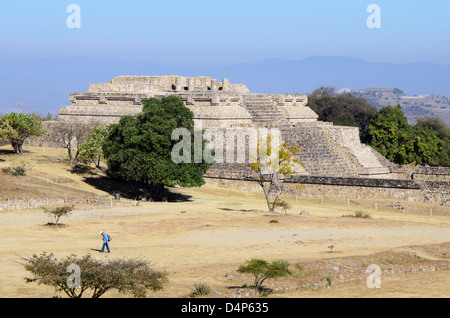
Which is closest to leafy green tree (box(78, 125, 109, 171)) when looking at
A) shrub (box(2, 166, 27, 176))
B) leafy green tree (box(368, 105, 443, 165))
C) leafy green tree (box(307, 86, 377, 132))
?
shrub (box(2, 166, 27, 176))

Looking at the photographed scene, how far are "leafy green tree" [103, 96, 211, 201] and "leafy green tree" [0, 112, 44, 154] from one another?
8.57 m

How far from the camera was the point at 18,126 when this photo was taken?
62.4 meters

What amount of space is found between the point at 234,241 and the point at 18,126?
98.2 ft

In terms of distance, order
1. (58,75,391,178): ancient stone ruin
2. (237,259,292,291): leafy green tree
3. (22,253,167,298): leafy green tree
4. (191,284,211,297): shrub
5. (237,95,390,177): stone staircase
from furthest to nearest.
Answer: (58,75,391,178): ancient stone ruin, (237,95,390,177): stone staircase, (237,259,292,291): leafy green tree, (191,284,211,297): shrub, (22,253,167,298): leafy green tree

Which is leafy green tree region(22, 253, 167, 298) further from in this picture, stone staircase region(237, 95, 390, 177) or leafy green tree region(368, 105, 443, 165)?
leafy green tree region(368, 105, 443, 165)

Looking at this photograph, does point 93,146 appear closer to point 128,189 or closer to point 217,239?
point 128,189

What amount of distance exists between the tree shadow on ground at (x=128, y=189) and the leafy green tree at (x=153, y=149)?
861 millimetres

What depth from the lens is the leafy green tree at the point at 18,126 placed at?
6156 cm

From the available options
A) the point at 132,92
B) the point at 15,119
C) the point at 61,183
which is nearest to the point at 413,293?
the point at 61,183

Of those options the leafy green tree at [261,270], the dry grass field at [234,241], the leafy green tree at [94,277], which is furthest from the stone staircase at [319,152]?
the leafy green tree at [94,277]

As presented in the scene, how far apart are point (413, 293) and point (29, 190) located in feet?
94.9

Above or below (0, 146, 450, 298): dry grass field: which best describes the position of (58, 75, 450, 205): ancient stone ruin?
above

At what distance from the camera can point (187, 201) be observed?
56.6 metres

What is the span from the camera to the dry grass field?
30.5 metres
